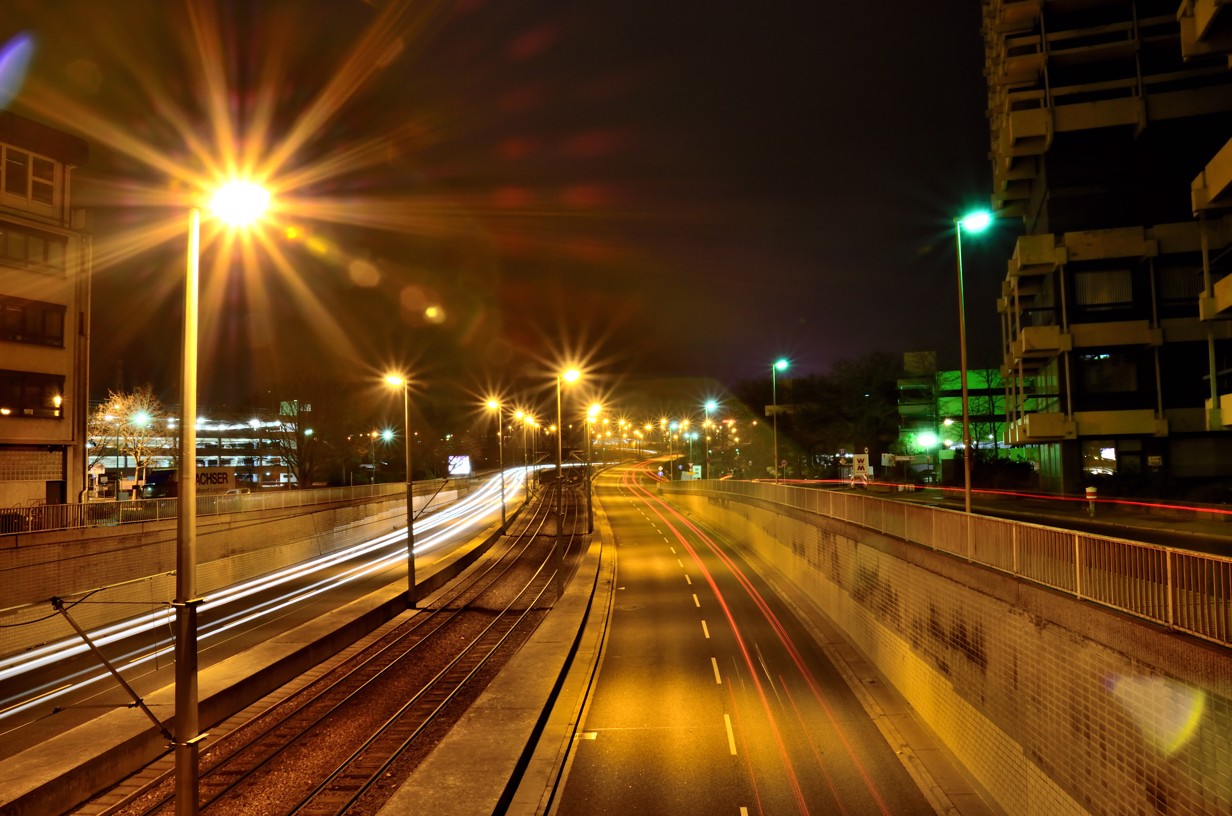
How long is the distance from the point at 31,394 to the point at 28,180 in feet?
33.6

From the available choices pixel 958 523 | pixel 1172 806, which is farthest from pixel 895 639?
pixel 1172 806

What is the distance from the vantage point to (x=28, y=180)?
119 ft

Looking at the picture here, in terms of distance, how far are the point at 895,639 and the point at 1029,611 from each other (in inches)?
Result: 301

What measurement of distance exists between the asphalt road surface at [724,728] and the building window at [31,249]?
31.8 metres

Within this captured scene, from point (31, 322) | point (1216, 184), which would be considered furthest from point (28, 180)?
point (1216, 184)

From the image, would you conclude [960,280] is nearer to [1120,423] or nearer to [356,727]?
[356,727]

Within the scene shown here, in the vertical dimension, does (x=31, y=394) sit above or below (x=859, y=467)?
above

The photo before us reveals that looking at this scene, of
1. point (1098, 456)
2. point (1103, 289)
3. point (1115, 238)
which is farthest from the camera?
point (1098, 456)

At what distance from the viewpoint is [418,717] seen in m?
18.4

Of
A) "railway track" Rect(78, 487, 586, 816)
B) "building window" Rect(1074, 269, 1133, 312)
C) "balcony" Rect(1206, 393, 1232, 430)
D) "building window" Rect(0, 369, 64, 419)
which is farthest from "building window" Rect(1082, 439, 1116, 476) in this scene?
"building window" Rect(0, 369, 64, 419)

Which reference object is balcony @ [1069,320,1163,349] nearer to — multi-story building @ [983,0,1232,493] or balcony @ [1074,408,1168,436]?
multi-story building @ [983,0,1232,493]

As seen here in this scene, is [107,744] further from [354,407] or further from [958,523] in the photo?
[354,407]

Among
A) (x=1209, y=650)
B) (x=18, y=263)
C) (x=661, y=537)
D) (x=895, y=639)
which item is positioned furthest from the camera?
(x=661, y=537)

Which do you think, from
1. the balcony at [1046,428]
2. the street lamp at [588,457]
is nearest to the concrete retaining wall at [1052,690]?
the street lamp at [588,457]
